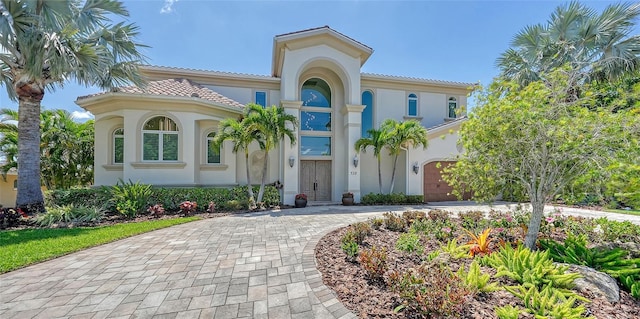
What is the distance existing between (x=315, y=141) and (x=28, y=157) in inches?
468

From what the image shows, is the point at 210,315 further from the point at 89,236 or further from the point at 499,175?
the point at 89,236

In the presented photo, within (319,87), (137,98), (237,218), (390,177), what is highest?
(319,87)

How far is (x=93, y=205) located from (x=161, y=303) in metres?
9.35

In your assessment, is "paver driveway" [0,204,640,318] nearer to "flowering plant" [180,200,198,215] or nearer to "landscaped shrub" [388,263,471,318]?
"landscaped shrub" [388,263,471,318]

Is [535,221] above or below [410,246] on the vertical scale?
above

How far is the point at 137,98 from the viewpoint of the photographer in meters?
10.6

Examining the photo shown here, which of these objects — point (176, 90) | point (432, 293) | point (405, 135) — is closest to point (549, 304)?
point (432, 293)

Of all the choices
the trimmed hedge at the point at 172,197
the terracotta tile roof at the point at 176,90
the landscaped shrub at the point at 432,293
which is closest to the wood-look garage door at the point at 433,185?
the trimmed hedge at the point at 172,197

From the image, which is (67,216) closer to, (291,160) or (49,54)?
(49,54)

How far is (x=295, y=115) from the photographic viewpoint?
42.0ft

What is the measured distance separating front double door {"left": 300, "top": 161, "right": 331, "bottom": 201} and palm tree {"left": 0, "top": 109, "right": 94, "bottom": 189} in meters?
11.9

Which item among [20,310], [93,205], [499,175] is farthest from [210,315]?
[93,205]

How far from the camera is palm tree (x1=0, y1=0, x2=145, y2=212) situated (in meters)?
7.77

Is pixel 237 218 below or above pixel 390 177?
below
